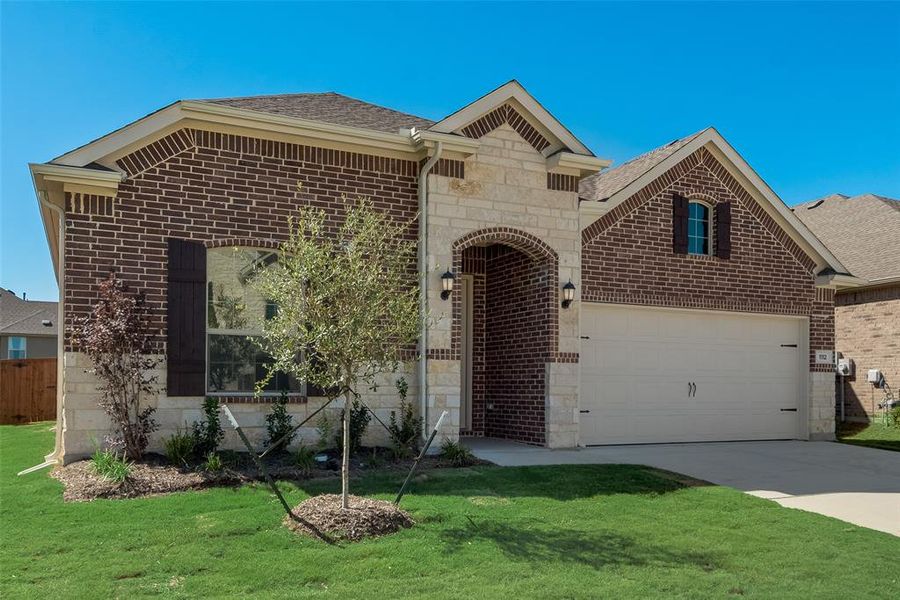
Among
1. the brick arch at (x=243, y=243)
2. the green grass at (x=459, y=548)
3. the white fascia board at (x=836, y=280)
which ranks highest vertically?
the brick arch at (x=243, y=243)

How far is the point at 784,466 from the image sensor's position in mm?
11461

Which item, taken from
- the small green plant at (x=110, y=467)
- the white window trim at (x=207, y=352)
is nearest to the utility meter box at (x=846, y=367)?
the white window trim at (x=207, y=352)

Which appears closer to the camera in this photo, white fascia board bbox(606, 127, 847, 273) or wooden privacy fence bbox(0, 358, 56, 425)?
white fascia board bbox(606, 127, 847, 273)

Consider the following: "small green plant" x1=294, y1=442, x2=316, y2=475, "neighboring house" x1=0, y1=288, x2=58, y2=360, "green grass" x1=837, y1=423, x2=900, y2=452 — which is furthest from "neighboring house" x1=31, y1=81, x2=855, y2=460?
"neighboring house" x1=0, y1=288, x2=58, y2=360

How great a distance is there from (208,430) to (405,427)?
2.67m

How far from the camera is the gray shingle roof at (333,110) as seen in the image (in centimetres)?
1161

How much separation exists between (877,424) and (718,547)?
1269 cm

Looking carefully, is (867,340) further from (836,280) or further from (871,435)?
(836,280)

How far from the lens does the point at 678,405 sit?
13859mm

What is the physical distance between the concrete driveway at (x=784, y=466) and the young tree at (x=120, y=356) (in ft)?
15.1

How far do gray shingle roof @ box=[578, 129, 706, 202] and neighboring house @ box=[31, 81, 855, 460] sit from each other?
0.08 metres

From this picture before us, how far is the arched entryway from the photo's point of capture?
12.2 m

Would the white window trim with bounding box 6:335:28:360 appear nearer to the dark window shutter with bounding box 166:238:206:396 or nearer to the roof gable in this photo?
the dark window shutter with bounding box 166:238:206:396

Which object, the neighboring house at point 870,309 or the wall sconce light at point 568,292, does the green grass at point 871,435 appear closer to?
the neighboring house at point 870,309
